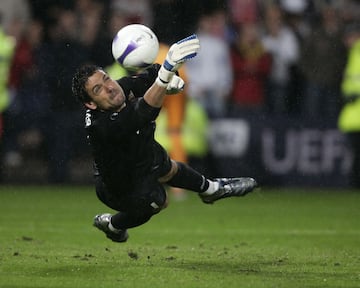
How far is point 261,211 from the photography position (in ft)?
46.3

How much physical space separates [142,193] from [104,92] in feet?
3.12

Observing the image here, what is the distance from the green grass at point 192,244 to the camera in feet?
27.2

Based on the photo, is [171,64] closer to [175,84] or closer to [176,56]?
[176,56]

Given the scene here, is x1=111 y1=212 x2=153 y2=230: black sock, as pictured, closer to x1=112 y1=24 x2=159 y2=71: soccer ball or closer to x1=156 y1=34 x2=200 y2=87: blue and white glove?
x1=112 y1=24 x2=159 y2=71: soccer ball

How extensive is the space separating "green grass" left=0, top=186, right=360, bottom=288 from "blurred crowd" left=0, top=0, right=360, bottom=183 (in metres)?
1.32

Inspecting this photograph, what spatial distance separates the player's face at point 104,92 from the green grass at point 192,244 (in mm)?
1321

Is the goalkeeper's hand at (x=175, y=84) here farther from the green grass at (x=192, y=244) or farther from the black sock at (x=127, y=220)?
the green grass at (x=192, y=244)

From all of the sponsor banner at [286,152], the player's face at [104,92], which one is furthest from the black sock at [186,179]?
the sponsor banner at [286,152]

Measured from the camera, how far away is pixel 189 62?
17.3 meters

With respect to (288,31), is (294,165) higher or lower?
lower

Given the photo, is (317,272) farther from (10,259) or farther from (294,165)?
(294,165)

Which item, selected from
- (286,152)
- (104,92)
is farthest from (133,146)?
(286,152)

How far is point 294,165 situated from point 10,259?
26.5 feet

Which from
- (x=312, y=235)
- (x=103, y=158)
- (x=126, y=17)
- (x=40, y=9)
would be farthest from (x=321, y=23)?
(x=103, y=158)
